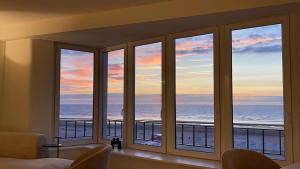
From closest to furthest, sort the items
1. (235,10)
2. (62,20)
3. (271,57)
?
(235,10) < (271,57) < (62,20)

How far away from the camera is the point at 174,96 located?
4242 millimetres

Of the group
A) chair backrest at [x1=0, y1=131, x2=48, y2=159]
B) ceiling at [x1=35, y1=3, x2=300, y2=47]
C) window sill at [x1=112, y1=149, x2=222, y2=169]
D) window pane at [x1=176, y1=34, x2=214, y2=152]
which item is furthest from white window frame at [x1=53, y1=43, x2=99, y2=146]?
window pane at [x1=176, y1=34, x2=214, y2=152]

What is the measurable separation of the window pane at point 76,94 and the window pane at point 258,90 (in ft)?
8.01

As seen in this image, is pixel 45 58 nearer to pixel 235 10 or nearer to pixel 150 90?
pixel 150 90

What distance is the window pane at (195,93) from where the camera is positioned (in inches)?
155

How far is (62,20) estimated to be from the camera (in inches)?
165

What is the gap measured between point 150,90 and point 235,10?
71.4 inches

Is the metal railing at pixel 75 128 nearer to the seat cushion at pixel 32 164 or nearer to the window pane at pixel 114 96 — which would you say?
the window pane at pixel 114 96

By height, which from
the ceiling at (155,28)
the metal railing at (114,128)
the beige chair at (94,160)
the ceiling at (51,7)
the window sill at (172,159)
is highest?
the ceiling at (51,7)

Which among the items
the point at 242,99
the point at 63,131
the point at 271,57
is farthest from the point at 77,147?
the point at 271,57

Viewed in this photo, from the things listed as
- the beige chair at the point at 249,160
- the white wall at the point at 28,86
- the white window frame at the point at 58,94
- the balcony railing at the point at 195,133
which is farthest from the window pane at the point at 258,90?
the white wall at the point at 28,86

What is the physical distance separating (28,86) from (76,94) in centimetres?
79

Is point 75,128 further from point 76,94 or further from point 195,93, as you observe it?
point 195,93

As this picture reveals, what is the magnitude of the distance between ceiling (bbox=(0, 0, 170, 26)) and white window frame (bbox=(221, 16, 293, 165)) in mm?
1002
